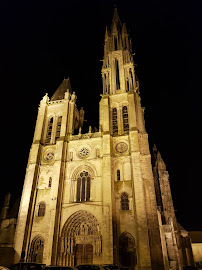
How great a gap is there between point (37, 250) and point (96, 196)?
24.5ft

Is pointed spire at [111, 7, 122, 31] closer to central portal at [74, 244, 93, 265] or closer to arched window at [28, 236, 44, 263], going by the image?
central portal at [74, 244, 93, 265]

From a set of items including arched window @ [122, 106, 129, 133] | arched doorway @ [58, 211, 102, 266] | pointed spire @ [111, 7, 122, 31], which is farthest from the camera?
pointed spire @ [111, 7, 122, 31]

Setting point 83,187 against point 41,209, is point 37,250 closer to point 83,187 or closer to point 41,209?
point 41,209

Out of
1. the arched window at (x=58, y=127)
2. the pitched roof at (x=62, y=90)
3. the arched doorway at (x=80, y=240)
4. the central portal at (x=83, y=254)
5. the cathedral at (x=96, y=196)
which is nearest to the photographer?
the cathedral at (x=96, y=196)

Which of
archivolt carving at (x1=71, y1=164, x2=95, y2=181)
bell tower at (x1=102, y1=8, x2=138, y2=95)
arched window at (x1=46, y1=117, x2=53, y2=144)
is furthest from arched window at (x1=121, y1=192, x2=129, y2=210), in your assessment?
bell tower at (x1=102, y1=8, x2=138, y2=95)

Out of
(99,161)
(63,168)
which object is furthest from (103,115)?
(63,168)

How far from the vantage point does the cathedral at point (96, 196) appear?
61.2 ft

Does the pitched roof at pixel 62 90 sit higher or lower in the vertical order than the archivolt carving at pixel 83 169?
higher

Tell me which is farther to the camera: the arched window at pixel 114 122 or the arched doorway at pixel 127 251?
the arched window at pixel 114 122

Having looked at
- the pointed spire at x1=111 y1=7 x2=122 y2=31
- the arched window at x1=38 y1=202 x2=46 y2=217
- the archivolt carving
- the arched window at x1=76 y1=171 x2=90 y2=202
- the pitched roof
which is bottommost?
the arched window at x1=38 y1=202 x2=46 y2=217

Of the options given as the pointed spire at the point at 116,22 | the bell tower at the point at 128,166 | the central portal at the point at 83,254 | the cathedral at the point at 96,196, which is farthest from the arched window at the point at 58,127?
the pointed spire at the point at 116,22

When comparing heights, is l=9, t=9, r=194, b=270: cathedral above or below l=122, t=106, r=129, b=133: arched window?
below

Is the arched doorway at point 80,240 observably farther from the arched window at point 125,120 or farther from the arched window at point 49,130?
the arched window at point 49,130

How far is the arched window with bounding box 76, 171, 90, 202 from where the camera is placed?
21.9 metres
